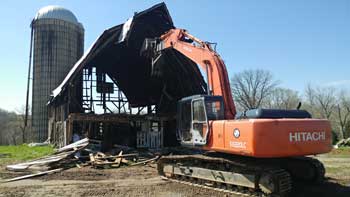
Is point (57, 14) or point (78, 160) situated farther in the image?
point (57, 14)

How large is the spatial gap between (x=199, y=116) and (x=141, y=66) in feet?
48.7

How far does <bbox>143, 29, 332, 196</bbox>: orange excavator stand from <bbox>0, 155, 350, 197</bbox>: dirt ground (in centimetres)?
50

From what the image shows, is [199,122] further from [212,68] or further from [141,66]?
[141,66]

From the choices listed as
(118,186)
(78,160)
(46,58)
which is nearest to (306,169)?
(118,186)

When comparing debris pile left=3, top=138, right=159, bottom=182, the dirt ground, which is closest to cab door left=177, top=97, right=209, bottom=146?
the dirt ground

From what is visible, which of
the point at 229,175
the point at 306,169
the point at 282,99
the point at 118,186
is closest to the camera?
the point at 229,175

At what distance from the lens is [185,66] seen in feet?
67.8

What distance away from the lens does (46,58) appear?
35469 millimetres

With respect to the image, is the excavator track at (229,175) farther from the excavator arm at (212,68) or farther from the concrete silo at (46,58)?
the concrete silo at (46,58)

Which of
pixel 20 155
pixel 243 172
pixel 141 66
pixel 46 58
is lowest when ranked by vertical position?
pixel 20 155

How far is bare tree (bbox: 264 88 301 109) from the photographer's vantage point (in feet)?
224

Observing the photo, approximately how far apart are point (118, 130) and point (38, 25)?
61.8 feet

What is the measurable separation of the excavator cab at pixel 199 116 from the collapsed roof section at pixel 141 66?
7.18 meters

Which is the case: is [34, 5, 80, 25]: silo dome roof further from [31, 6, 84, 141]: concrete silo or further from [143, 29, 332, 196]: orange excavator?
[143, 29, 332, 196]: orange excavator
